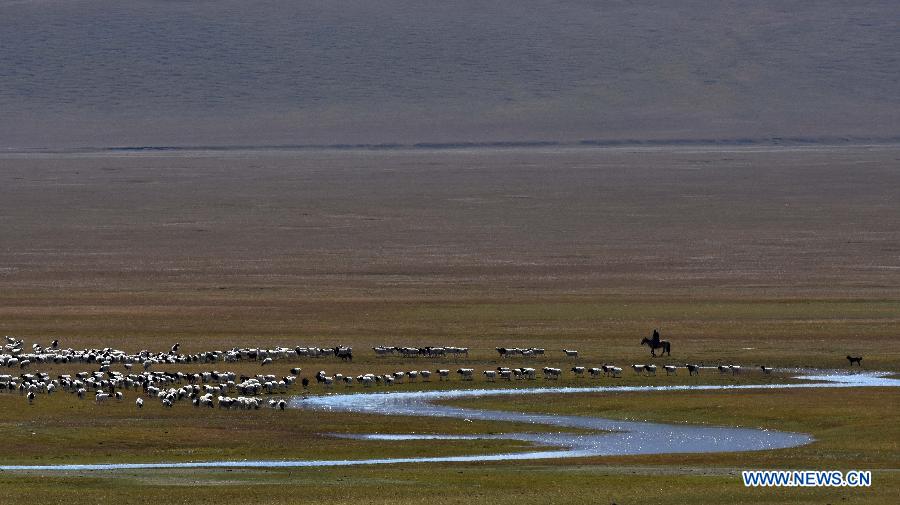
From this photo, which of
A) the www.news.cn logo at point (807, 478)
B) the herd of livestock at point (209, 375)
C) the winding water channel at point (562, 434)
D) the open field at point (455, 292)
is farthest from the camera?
the herd of livestock at point (209, 375)

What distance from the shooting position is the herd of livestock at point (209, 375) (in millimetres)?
35750

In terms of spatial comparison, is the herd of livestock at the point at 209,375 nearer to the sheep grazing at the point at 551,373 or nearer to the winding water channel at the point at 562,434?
the sheep grazing at the point at 551,373

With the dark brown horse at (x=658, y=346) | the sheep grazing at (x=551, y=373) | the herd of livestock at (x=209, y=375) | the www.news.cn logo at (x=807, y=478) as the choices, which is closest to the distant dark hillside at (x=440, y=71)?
the herd of livestock at (x=209, y=375)

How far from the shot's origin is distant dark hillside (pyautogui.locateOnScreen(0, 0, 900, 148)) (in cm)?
15112

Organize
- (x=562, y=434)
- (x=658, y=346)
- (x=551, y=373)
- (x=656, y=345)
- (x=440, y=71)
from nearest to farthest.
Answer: (x=562, y=434), (x=551, y=373), (x=656, y=345), (x=658, y=346), (x=440, y=71)

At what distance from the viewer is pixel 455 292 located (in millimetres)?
57906

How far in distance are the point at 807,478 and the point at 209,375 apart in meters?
17.5

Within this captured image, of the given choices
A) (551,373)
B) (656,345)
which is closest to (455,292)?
(656,345)

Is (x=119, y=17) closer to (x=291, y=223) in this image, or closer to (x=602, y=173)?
(x=602, y=173)

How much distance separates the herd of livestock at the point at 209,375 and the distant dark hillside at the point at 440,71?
104m

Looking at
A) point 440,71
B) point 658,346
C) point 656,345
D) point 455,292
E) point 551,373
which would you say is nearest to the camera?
point 551,373

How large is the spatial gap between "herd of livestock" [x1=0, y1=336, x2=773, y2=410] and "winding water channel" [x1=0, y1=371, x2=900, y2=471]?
147 cm

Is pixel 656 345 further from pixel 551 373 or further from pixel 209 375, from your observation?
pixel 209 375

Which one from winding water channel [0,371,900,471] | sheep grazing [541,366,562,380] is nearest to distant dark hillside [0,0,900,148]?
sheep grazing [541,366,562,380]
